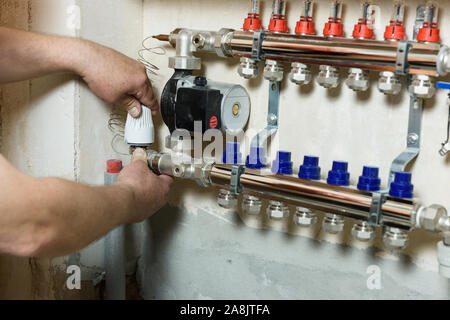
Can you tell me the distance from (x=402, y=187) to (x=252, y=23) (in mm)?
390

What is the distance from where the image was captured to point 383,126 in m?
0.98

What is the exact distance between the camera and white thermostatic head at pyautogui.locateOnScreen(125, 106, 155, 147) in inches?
43.5

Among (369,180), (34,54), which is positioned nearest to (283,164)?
(369,180)

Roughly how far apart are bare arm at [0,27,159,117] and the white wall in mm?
158

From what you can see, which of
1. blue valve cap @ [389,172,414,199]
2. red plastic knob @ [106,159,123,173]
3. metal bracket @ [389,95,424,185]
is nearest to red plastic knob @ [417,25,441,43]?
metal bracket @ [389,95,424,185]

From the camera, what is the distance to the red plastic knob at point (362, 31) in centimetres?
91

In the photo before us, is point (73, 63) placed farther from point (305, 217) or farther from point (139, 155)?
point (305, 217)

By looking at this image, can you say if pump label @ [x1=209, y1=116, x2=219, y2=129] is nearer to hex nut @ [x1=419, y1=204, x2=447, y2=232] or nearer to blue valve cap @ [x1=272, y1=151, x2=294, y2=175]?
blue valve cap @ [x1=272, y1=151, x2=294, y2=175]

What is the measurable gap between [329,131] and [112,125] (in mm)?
465

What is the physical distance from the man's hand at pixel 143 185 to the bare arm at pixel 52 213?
37mm

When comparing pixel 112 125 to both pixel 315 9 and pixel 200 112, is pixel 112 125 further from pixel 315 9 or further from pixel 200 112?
pixel 315 9

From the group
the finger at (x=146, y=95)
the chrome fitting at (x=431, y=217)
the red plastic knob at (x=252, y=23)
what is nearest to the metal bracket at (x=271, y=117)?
the red plastic knob at (x=252, y=23)

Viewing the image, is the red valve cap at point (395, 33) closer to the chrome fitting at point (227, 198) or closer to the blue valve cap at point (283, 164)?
the blue valve cap at point (283, 164)

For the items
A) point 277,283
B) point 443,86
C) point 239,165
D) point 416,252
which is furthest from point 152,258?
point 443,86
